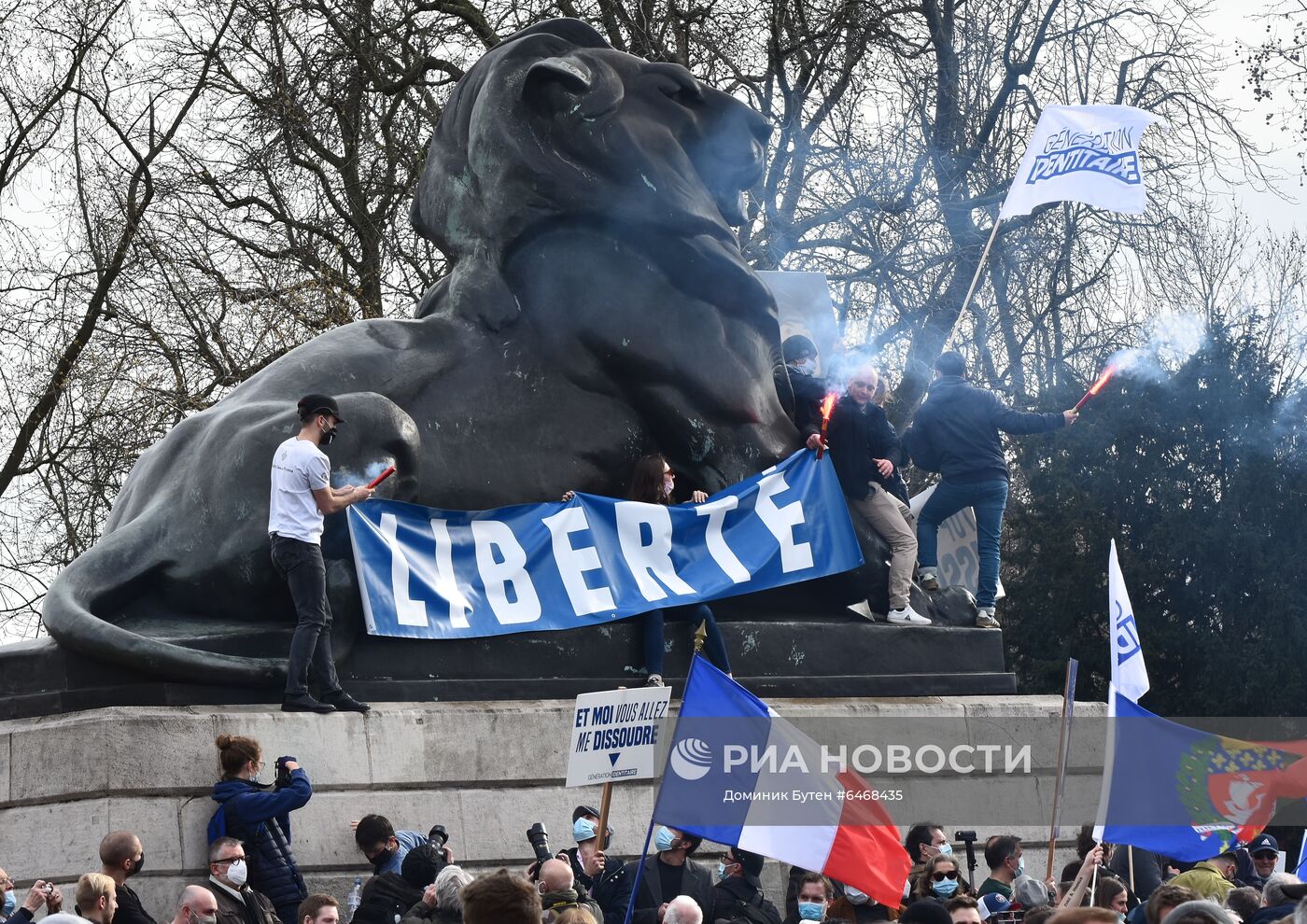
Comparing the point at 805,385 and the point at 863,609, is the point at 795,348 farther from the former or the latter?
the point at 863,609

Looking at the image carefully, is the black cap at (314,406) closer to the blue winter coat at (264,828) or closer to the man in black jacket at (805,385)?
the blue winter coat at (264,828)

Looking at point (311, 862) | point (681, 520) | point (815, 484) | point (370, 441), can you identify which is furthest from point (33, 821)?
point (815, 484)

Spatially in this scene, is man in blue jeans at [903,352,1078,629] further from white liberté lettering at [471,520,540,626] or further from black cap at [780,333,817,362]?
white liberté lettering at [471,520,540,626]

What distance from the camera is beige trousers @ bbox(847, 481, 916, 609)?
13.1m

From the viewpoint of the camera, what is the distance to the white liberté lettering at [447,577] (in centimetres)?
1174

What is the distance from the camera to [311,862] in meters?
10.3

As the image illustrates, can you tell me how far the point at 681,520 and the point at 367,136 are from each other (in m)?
12.5

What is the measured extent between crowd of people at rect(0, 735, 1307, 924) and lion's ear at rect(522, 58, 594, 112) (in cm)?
453

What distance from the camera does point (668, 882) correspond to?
31.3 ft

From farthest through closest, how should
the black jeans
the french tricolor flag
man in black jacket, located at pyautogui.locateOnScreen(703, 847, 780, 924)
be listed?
the black jeans, man in black jacket, located at pyautogui.locateOnScreen(703, 847, 780, 924), the french tricolor flag

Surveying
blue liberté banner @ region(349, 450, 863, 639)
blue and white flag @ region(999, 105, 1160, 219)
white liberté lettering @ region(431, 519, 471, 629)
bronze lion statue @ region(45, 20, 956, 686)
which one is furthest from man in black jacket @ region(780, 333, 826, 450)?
white liberté lettering @ region(431, 519, 471, 629)

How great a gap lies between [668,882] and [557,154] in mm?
5193

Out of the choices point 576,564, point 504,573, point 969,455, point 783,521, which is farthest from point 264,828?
point 969,455

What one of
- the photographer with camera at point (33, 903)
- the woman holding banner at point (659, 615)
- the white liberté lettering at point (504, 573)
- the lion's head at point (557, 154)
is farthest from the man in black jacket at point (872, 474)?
the photographer with camera at point (33, 903)
